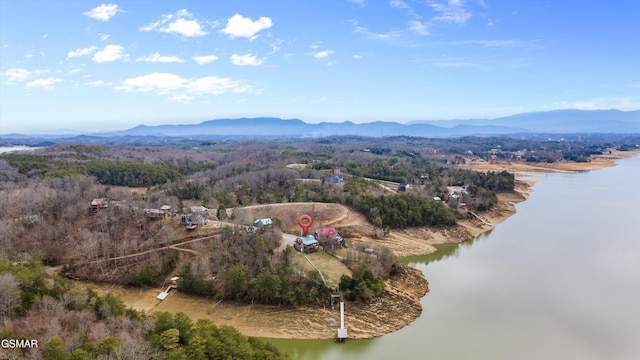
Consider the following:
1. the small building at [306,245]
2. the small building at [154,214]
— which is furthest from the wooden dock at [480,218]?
the small building at [154,214]

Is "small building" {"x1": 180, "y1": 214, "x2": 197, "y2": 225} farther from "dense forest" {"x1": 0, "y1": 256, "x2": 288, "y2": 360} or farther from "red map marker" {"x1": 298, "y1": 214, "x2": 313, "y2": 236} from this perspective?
"dense forest" {"x1": 0, "y1": 256, "x2": 288, "y2": 360}

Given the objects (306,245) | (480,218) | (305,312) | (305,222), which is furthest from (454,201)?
(305,312)

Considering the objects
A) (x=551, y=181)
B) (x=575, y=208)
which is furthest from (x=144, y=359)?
(x=551, y=181)

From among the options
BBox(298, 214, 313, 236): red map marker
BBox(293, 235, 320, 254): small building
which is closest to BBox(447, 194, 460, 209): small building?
BBox(298, 214, 313, 236): red map marker

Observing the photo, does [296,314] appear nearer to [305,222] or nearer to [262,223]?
[262,223]

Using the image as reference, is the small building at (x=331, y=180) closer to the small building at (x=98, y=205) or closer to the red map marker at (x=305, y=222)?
the red map marker at (x=305, y=222)

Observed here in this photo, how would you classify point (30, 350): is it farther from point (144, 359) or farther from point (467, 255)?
point (467, 255)
